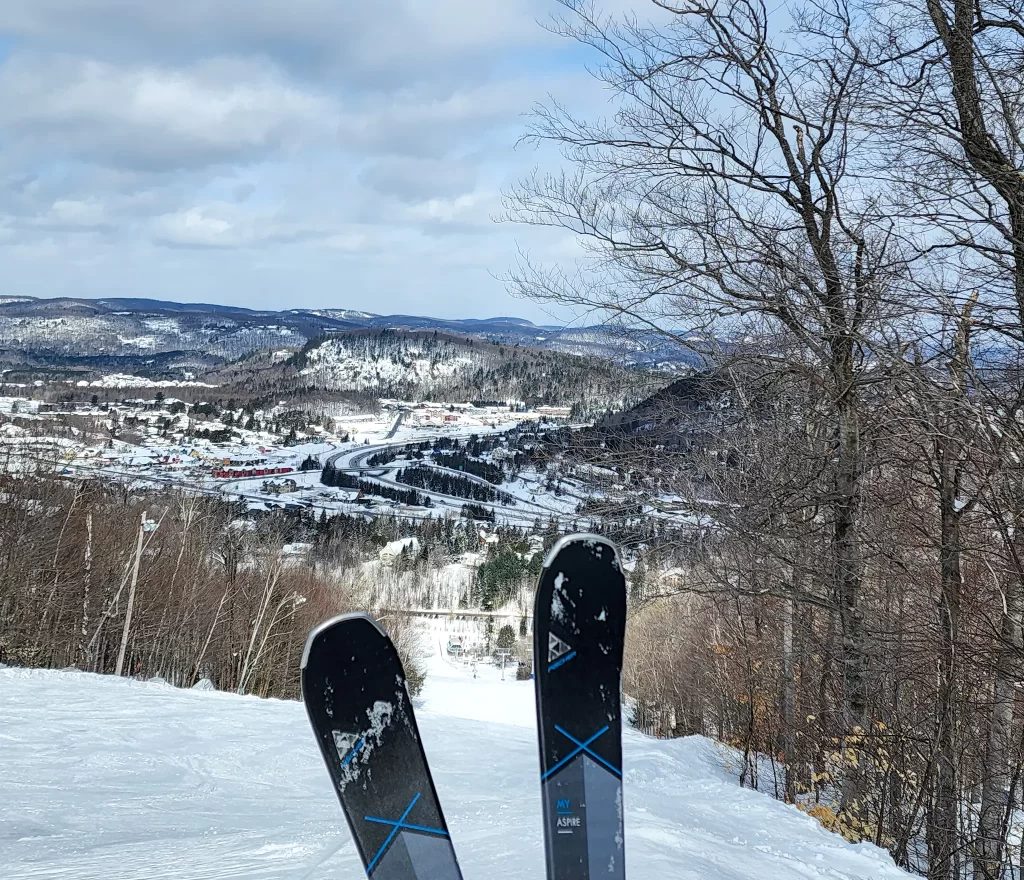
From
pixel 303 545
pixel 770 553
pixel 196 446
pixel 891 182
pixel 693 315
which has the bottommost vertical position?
pixel 303 545

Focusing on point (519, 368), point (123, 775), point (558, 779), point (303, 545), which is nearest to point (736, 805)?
point (558, 779)

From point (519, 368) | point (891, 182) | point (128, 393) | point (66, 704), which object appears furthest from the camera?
point (519, 368)

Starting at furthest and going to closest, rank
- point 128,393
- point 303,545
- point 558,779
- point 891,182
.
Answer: point 128,393 → point 303,545 → point 891,182 → point 558,779

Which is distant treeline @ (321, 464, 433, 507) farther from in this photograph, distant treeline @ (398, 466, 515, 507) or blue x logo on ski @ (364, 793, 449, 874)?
blue x logo on ski @ (364, 793, 449, 874)

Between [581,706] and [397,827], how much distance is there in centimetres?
77

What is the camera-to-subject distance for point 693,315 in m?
6.12

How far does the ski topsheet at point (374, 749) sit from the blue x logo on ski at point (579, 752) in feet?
1.48

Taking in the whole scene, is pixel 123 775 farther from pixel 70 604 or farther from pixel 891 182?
pixel 70 604

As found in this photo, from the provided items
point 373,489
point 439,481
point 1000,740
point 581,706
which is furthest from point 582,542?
point 439,481

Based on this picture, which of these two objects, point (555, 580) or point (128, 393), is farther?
point (128, 393)

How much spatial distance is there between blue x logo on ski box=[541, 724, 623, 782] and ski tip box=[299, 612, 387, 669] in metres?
0.78

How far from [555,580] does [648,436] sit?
186 inches


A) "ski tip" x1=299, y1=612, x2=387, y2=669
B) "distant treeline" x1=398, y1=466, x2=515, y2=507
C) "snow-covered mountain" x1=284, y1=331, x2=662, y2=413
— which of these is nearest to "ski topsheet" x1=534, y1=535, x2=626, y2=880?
"ski tip" x1=299, y1=612, x2=387, y2=669

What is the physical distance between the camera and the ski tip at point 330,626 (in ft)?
7.68
